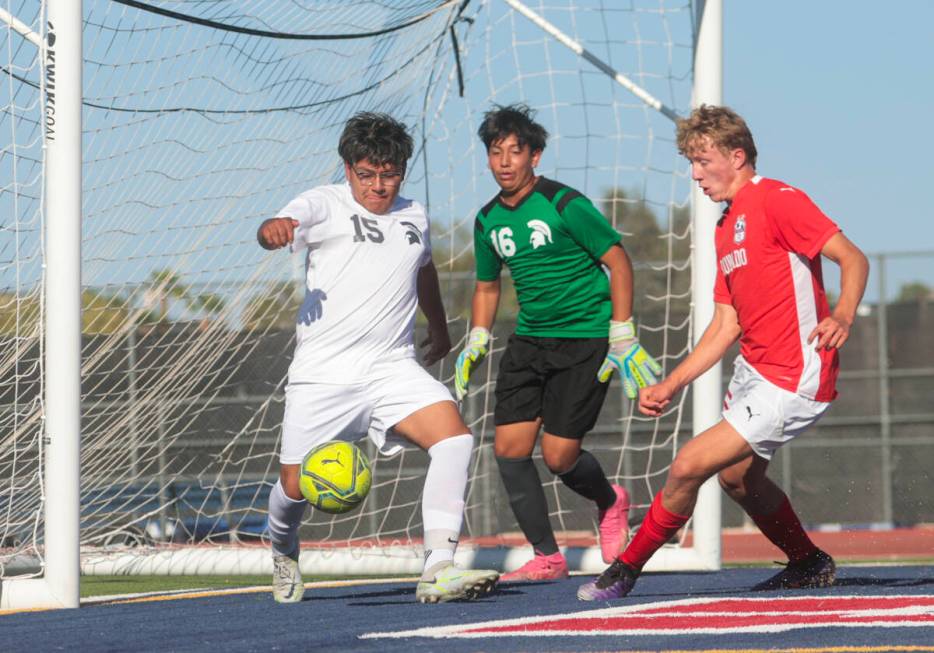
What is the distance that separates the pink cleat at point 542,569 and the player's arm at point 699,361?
5.73 feet

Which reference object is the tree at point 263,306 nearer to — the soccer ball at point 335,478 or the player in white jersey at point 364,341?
the player in white jersey at point 364,341

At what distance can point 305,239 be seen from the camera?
19.4 feet

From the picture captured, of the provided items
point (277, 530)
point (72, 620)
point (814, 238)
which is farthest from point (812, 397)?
point (72, 620)

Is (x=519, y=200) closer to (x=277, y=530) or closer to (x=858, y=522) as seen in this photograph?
(x=277, y=530)

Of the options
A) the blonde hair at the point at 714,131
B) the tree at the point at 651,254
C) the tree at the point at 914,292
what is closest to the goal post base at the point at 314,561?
the blonde hair at the point at 714,131

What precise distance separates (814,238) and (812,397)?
548 millimetres

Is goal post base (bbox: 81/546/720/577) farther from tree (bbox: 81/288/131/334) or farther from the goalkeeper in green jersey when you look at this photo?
tree (bbox: 81/288/131/334)

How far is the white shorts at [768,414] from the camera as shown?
5.37m

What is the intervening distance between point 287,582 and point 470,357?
1.30m

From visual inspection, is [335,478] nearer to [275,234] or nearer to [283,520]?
[283,520]

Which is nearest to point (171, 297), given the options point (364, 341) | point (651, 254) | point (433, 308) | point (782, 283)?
point (433, 308)

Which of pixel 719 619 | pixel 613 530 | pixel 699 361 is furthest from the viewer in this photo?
pixel 613 530

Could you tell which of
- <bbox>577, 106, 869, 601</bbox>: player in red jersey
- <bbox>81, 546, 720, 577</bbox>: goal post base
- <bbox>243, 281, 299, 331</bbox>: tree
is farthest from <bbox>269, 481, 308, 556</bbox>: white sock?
<bbox>243, 281, 299, 331</bbox>: tree

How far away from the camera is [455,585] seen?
219 inches
